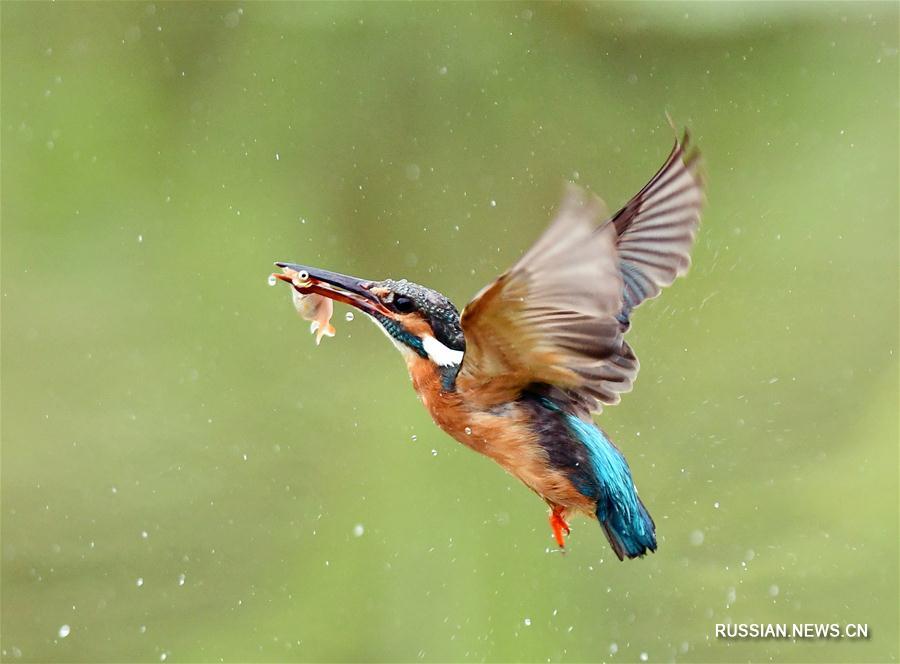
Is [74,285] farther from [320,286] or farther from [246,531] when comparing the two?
[320,286]

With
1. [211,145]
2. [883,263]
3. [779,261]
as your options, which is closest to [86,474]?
[211,145]

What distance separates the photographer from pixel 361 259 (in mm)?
2963

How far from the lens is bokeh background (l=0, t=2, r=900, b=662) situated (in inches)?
115

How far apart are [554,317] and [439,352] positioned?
0.20 m

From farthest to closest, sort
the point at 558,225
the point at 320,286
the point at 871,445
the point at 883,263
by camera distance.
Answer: the point at 883,263
the point at 871,445
the point at 320,286
the point at 558,225

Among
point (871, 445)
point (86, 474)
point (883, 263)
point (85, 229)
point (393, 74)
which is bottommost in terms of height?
point (871, 445)

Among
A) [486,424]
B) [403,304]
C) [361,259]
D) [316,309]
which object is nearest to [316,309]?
[316,309]

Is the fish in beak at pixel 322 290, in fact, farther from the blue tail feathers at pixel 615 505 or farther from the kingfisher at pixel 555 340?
the blue tail feathers at pixel 615 505

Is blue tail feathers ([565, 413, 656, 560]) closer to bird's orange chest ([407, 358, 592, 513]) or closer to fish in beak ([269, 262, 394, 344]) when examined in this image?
bird's orange chest ([407, 358, 592, 513])

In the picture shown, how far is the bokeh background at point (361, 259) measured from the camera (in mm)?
2910

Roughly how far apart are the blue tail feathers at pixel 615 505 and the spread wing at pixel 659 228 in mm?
167

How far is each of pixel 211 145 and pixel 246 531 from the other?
87 centimetres

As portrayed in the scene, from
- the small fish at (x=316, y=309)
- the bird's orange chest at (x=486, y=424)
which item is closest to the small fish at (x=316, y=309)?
the small fish at (x=316, y=309)

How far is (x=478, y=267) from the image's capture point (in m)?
2.95
